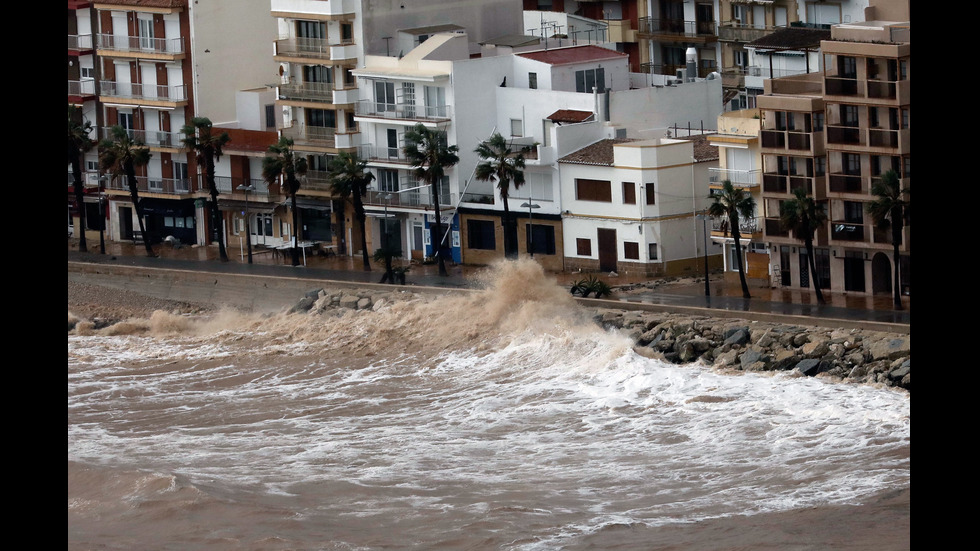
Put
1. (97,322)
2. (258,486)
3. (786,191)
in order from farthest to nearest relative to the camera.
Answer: (97,322), (786,191), (258,486)

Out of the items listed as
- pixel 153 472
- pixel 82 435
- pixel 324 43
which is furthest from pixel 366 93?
pixel 153 472

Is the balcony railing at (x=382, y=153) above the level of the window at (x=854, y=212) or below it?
above

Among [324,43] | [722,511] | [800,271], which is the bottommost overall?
[722,511]

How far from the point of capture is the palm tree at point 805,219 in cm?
4572

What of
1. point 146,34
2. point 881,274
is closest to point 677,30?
point 146,34

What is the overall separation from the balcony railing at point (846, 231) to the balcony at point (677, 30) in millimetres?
23627

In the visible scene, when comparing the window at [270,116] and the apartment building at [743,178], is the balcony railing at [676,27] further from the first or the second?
the apartment building at [743,178]

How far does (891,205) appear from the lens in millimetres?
43406

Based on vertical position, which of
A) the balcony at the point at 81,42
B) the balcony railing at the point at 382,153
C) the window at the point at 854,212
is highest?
the balcony at the point at 81,42

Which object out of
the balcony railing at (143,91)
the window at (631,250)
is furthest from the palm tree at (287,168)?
the window at (631,250)

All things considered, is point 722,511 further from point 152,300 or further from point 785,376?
point 152,300

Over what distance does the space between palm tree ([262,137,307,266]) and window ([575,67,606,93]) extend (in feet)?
36.4
